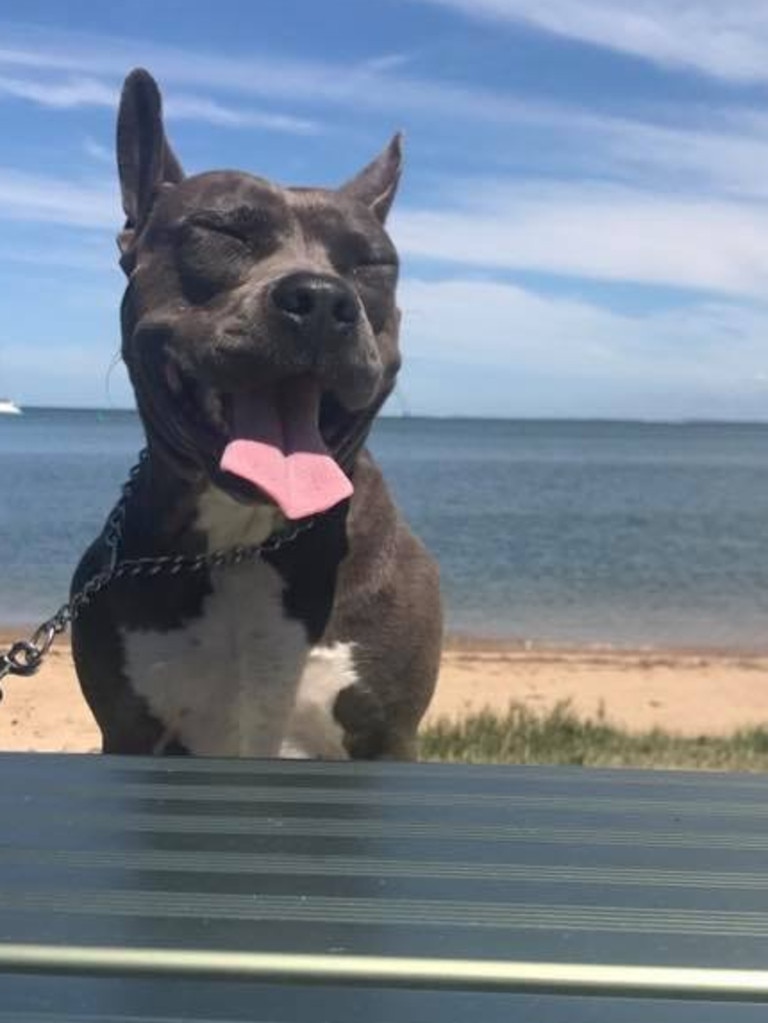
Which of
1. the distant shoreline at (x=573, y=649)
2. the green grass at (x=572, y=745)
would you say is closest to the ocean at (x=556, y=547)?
the distant shoreline at (x=573, y=649)

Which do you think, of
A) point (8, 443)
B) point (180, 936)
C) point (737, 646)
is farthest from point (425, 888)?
point (8, 443)

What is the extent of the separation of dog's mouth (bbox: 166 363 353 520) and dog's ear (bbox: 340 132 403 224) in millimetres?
782

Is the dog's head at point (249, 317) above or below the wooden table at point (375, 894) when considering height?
above

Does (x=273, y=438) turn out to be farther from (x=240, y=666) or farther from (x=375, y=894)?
A: (x=375, y=894)

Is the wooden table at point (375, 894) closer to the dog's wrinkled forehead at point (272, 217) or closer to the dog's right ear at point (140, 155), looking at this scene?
the dog's wrinkled forehead at point (272, 217)

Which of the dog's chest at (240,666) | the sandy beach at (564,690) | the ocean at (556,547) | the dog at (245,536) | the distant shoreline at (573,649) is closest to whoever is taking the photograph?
the dog at (245,536)

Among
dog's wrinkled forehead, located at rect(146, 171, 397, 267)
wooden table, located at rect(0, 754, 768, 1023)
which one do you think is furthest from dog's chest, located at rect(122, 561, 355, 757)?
wooden table, located at rect(0, 754, 768, 1023)

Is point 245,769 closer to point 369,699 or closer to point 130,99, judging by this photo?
point 369,699

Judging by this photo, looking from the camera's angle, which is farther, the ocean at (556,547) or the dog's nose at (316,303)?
the ocean at (556,547)

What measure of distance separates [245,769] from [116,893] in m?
0.70

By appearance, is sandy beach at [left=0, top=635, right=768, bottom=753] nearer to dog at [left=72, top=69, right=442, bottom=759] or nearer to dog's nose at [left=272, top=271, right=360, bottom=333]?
dog at [left=72, top=69, right=442, bottom=759]

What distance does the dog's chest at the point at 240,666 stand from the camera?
11.8 feet

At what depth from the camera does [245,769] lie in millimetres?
2309

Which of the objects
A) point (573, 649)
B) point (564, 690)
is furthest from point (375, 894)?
point (573, 649)
